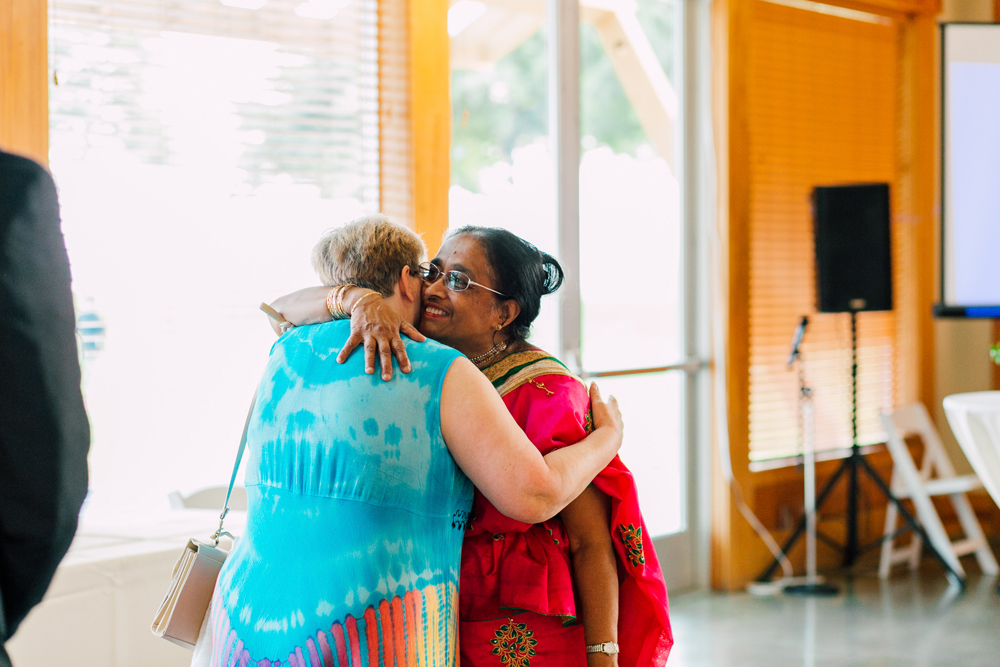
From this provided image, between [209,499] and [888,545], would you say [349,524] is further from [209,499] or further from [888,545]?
[888,545]

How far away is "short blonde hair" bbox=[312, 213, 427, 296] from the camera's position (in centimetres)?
152

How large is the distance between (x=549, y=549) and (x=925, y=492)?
3.62 m

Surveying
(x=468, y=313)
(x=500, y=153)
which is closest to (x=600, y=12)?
(x=500, y=153)

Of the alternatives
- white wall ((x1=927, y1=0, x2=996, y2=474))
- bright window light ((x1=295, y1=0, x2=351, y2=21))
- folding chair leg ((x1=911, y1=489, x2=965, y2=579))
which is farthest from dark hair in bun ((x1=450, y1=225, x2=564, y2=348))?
white wall ((x1=927, y1=0, x2=996, y2=474))

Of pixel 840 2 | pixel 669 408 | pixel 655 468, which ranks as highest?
pixel 840 2

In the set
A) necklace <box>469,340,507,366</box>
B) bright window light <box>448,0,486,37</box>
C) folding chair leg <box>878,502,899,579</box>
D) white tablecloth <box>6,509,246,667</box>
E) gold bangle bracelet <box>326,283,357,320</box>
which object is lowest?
folding chair leg <box>878,502,899,579</box>

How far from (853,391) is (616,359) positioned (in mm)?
1224

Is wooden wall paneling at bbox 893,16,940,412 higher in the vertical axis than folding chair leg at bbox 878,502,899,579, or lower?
higher

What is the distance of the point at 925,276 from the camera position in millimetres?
5156

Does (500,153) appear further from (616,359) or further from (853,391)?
(853,391)

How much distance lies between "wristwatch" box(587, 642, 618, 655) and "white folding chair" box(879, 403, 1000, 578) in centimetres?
343

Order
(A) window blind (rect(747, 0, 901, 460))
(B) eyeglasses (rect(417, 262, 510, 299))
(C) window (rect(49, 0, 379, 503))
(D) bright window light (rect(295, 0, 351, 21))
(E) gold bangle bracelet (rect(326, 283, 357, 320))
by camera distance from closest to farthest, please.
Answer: (E) gold bangle bracelet (rect(326, 283, 357, 320)) < (B) eyeglasses (rect(417, 262, 510, 299)) < (C) window (rect(49, 0, 379, 503)) < (D) bright window light (rect(295, 0, 351, 21)) < (A) window blind (rect(747, 0, 901, 460))

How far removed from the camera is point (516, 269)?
5.66 feet

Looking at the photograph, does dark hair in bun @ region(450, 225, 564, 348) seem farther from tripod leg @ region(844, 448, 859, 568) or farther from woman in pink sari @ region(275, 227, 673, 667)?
tripod leg @ region(844, 448, 859, 568)
